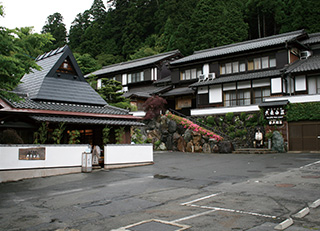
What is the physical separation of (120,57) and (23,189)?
5403 centimetres

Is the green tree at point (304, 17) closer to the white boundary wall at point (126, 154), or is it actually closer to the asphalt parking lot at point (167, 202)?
the white boundary wall at point (126, 154)

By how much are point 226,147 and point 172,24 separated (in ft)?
116

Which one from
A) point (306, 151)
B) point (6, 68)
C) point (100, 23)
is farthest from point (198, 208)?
point (100, 23)

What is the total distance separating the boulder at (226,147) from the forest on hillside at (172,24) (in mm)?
24264

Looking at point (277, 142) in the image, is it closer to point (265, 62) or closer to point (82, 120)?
point (265, 62)

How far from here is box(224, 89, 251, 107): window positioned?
1156 inches

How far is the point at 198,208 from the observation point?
7.27 m

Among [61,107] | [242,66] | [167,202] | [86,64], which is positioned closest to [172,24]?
[86,64]

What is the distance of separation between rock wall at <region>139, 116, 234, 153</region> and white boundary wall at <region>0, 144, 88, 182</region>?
1278 centimetres

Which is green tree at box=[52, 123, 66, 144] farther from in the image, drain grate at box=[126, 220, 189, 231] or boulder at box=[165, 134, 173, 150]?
boulder at box=[165, 134, 173, 150]

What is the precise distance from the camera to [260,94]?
28.6 m

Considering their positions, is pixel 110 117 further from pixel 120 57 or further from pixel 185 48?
pixel 120 57

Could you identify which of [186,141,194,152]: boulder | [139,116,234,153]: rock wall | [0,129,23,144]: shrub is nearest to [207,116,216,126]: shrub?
[139,116,234,153]: rock wall

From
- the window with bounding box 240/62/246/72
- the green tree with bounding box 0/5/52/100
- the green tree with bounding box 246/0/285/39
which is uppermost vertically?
the green tree with bounding box 246/0/285/39
